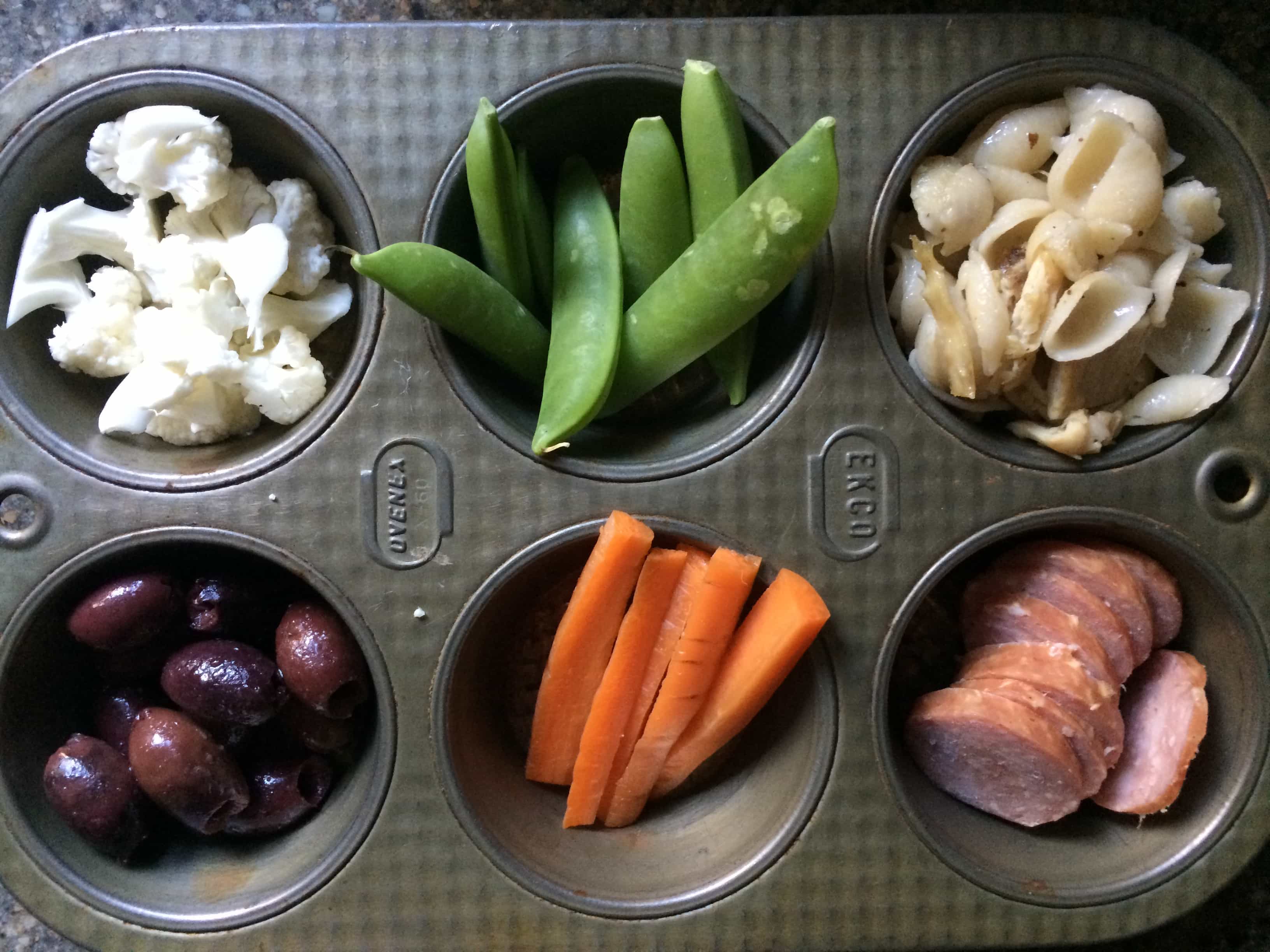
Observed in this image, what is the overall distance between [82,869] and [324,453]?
56 centimetres

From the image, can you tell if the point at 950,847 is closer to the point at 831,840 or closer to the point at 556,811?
the point at 831,840

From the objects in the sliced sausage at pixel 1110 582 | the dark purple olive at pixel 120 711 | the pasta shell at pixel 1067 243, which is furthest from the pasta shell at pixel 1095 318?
the dark purple olive at pixel 120 711

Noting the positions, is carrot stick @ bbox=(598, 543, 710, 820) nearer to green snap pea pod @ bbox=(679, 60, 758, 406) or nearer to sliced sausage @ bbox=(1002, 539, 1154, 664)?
green snap pea pod @ bbox=(679, 60, 758, 406)

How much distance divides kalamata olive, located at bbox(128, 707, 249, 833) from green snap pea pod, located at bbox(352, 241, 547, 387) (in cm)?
54

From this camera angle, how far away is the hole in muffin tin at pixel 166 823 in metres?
1.04

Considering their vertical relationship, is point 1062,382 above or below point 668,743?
above

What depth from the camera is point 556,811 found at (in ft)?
3.76

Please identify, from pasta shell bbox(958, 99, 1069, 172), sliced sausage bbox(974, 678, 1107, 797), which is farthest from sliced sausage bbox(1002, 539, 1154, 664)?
pasta shell bbox(958, 99, 1069, 172)

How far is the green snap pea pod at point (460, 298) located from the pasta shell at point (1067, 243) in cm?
57

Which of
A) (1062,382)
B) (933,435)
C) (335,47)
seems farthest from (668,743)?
(335,47)

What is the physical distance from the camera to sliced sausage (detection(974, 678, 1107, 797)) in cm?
101

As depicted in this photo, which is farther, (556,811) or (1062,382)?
(556,811)

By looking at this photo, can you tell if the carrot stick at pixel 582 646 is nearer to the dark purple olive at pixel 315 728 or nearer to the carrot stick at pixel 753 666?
the carrot stick at pixel 753 666

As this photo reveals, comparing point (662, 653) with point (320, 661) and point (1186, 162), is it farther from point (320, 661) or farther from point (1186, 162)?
point (1186, 162)
